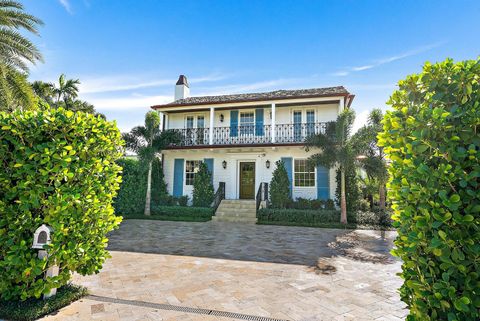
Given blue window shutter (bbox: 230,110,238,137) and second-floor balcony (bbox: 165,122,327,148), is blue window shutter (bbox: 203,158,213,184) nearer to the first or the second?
second-floor balcony (bbox: 165,122,327,148)

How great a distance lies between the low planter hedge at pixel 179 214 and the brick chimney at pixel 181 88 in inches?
359

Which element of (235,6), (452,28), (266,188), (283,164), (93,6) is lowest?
(266,188)

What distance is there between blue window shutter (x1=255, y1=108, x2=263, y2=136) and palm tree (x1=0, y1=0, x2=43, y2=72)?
10.6m

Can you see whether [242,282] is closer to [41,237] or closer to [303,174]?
[41,237]

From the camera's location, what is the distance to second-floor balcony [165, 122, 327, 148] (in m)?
13.9

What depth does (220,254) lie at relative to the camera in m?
5.97

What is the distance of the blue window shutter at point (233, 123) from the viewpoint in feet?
49.9

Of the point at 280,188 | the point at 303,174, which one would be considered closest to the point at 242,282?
the point at 280,188

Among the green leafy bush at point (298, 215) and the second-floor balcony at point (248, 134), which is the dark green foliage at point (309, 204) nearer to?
the green leafy bush at point (298, 215)

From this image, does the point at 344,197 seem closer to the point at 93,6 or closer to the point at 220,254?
the point at 220,254

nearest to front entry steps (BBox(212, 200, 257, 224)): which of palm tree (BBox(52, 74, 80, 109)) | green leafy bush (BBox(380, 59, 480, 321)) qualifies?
green leafy bush (BBox(380, 59, 480, 321))

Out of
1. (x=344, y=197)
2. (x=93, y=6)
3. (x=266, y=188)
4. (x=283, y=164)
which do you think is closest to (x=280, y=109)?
(x=283, y=164)

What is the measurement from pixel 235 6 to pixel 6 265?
9405 millimetres

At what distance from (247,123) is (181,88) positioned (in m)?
6.80
